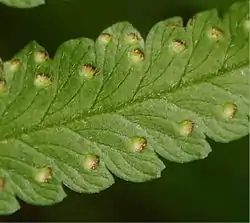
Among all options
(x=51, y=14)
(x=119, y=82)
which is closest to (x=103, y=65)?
(x=119, y=82)

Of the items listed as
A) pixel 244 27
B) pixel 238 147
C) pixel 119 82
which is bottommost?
pixel 238 147

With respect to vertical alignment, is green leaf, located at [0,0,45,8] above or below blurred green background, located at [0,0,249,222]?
above

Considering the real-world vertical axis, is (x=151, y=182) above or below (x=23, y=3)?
below

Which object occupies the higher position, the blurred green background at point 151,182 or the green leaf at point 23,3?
the green leaf at point 23,3

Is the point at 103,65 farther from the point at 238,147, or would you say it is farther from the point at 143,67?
the point at 238,147

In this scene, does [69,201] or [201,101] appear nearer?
[201,101]

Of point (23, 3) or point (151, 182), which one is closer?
point (23, 3)

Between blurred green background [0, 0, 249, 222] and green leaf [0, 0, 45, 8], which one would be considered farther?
blurred green background [0, 0, 249, 222]

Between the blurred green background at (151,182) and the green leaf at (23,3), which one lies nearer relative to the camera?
the green leaf at (23,3)
